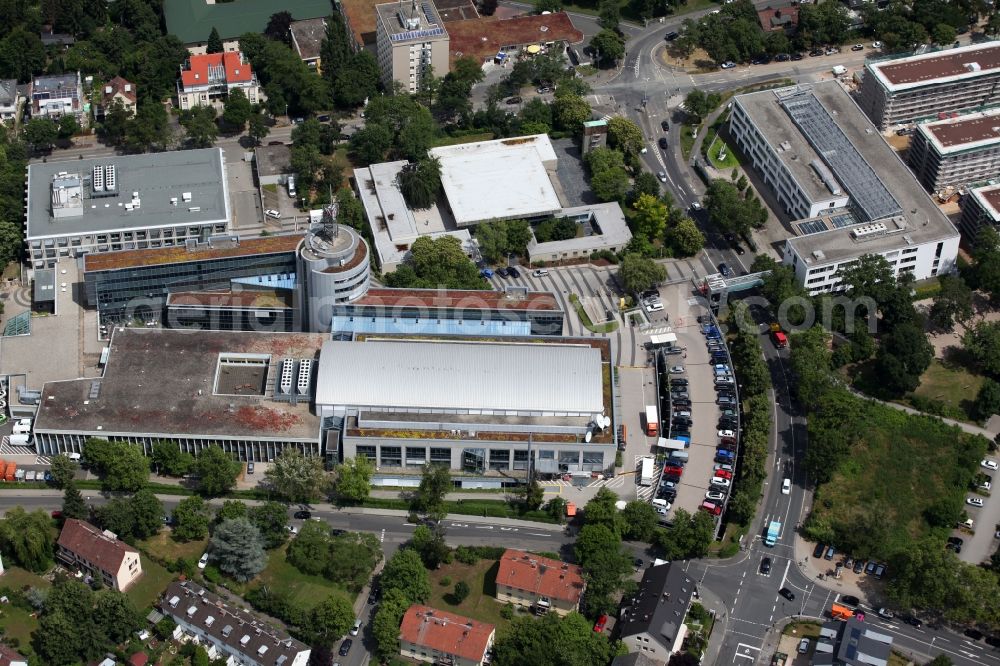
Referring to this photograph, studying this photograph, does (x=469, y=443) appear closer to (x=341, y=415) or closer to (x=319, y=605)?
(x=341, y=415)

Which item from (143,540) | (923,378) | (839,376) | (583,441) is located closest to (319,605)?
(143,540)

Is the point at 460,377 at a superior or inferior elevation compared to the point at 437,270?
inferior

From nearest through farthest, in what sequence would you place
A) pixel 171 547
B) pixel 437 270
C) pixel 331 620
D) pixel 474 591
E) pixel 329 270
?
pixel 331 620 < pixel 474 591 < pixel 171 547 < pixel 329 270 < pixel 437 270

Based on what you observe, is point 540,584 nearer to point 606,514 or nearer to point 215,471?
point 606,514

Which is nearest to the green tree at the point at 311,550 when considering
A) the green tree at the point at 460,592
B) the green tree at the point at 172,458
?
the green tree at the point at 460,592

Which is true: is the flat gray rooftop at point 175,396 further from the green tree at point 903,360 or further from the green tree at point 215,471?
the green tree at point 903,360


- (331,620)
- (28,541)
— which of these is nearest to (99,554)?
(28,541)

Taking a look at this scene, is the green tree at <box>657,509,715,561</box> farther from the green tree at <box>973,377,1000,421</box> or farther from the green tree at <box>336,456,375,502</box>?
the green tree at <box>973,377,1000,421</box>
